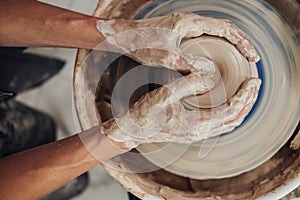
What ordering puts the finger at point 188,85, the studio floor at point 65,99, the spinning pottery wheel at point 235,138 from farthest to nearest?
the studio floor at point 65,99
the spinning pottery wheel at point 235,138
the finger at point 188,85

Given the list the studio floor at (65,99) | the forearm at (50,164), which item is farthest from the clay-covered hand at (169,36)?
the studio floor at (65,99)

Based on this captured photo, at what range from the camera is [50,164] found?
1.52 m

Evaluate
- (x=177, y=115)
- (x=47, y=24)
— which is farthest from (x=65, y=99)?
(x=177, y=115)

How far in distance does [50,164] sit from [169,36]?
0.49 meters

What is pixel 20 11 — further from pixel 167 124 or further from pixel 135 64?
pixel 167 124

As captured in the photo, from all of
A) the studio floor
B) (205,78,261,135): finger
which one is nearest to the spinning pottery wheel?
(205,78,261,135): finger

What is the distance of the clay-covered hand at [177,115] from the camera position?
145 centimetres

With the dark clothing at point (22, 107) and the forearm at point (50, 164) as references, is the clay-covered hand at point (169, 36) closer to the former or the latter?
the forearm at point (50, 164)

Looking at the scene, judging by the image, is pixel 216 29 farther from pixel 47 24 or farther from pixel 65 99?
pixel 65 99

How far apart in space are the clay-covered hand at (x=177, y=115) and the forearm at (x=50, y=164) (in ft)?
0.19

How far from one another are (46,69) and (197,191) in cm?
75

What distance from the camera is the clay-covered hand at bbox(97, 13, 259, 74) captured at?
1.46 meters

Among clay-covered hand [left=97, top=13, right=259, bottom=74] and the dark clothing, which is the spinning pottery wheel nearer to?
clay-covered hand [left=97, top=13, right=259, bottom=74]

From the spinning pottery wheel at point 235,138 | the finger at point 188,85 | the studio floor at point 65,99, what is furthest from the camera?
the studio floor at point 65,99
